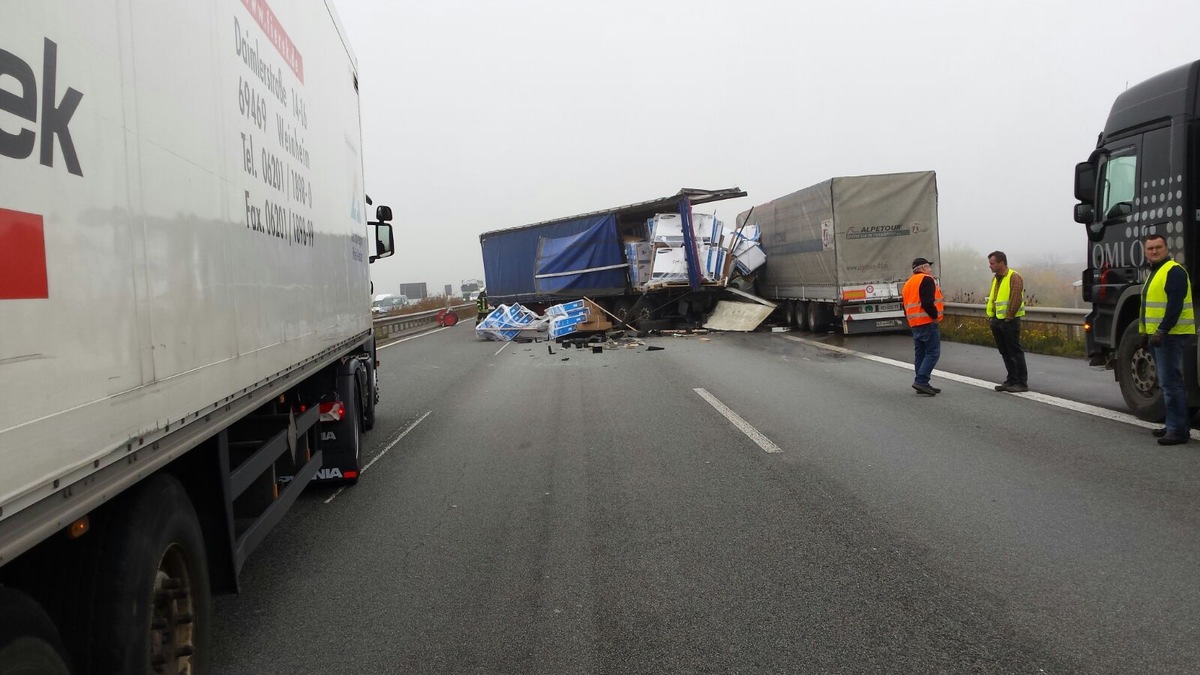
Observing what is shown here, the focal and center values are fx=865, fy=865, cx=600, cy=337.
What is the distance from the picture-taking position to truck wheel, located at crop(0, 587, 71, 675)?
6.41ft

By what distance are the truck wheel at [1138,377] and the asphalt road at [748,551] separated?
0.76ft

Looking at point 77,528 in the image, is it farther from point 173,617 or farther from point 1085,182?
point 1085,182

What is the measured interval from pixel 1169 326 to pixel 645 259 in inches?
696

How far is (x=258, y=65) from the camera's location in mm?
4531

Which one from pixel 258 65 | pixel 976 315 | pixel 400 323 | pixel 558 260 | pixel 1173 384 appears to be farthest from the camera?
pixel 400 323

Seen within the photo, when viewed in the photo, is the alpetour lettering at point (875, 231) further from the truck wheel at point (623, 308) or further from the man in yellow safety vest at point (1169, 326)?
the man in yellow safety vest at point (1169, 326)

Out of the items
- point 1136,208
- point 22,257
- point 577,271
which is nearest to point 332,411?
point 22,257

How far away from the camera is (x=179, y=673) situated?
308 centimetres

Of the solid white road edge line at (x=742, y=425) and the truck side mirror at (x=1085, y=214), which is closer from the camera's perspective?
the solid white road edge line at (x=742, y=425)

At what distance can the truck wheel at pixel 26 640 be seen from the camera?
195 centimetres

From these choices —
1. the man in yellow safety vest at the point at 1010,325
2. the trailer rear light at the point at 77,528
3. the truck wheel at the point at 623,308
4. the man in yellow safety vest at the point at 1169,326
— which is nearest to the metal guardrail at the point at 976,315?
the man in yellow safety vest at the point at 1010,325

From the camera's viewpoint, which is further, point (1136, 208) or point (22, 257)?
point (1136, 208)

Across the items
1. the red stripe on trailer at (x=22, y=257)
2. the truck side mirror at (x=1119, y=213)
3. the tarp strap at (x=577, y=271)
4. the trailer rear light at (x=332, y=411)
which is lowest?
the trailer rear light at (x=332, y=411)

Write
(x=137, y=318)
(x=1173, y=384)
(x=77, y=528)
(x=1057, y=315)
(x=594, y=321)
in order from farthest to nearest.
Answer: (x=594, y=321), (x=1057, y=315), (x=1173, y=384), (x=137, y=318), (x=77, y=528)
